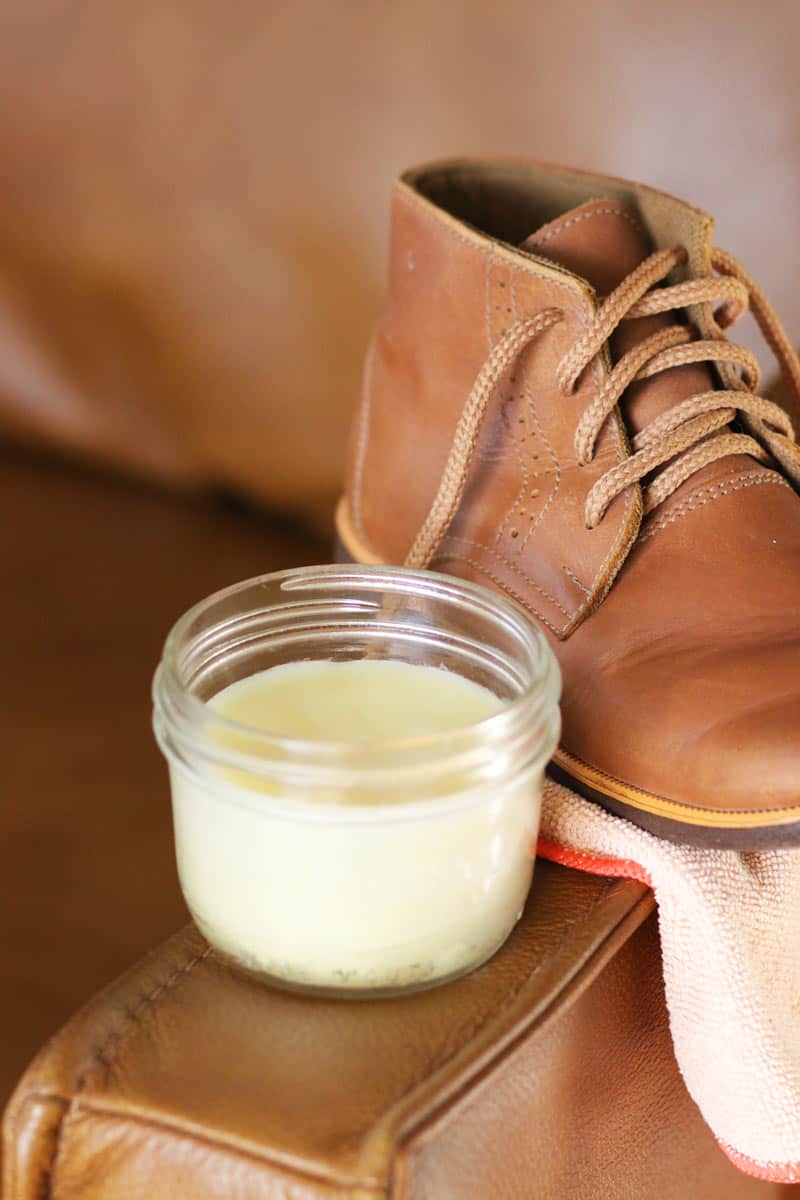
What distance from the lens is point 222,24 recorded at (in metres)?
1.03

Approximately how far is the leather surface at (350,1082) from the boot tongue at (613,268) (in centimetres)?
24

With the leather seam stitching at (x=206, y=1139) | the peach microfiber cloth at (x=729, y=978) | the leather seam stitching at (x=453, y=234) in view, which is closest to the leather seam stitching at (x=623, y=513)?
the leather seam stitching at (x=453, y=234)

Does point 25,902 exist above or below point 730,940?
below

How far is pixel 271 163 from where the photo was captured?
3.42ft

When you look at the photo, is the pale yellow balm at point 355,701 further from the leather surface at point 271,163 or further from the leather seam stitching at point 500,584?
the leather surface at point 271,163

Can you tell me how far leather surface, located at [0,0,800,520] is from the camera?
0.90 metres

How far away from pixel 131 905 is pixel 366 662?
0.33 m

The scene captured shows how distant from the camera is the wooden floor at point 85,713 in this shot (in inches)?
30.3

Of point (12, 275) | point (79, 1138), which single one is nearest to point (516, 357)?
point (79, 1138)

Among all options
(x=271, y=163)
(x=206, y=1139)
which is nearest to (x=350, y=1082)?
(x=206, y=1139)

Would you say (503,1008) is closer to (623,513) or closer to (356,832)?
(356,832)

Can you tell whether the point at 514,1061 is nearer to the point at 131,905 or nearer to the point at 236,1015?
the point at 236,1015

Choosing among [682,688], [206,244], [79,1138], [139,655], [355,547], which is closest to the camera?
[79,1138]

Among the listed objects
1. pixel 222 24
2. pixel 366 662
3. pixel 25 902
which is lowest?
pixel 25 902
